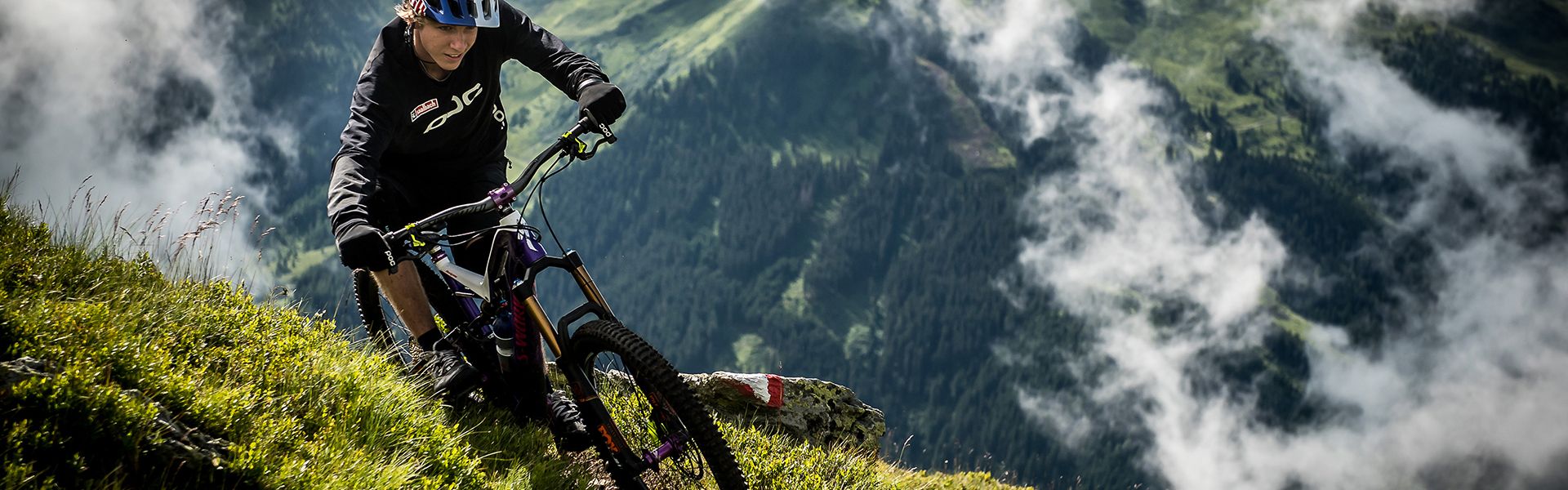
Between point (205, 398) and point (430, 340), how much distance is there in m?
2.04

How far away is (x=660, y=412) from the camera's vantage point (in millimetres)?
5527

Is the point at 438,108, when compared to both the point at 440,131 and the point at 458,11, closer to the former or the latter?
the point at 440,131

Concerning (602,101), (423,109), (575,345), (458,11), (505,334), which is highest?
(458,11)

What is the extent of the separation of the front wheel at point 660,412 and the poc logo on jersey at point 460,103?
6.65 ft

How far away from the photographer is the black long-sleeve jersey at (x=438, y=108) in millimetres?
6203

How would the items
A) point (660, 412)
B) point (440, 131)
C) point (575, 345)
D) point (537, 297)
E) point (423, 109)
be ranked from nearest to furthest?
point (660, 412)
point (575, 345)
point (537, 297)
point (423, 109)
point (440, 131)

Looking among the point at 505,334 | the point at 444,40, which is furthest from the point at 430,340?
the point at 444,40

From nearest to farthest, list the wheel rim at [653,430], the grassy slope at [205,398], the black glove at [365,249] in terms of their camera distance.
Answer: the grassy slope at [205,398] → the black glove at [365,249] → the wheel rim at [653,430]

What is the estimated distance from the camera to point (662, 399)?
215 inches

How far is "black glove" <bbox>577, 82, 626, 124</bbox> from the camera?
6254 millimetres

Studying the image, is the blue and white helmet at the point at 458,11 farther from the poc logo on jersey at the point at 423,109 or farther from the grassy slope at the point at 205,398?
the grassy slope at the point at 205,398

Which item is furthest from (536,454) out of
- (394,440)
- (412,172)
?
(412,172)

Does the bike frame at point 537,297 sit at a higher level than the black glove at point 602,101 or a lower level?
lower

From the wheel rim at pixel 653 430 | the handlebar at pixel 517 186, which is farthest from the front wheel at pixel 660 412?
the handlebar at pixel 517 186
